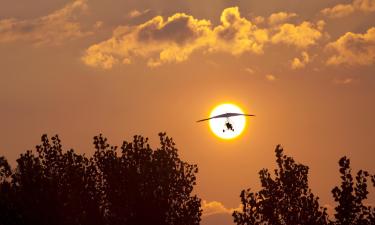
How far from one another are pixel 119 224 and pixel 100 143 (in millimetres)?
6987

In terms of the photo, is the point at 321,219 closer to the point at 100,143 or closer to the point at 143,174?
the point at 143,174

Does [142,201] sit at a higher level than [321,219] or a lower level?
higher

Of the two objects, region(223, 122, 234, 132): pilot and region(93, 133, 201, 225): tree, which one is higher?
region(223, 122, 234, 132): pilot

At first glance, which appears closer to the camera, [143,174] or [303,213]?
[303,213]

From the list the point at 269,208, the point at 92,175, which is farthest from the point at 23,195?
the point at 269,208

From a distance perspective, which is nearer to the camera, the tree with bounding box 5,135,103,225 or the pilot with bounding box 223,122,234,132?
the tree with bounding box 5,135,103,225

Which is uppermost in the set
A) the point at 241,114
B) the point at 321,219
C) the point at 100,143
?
the point at 241,114

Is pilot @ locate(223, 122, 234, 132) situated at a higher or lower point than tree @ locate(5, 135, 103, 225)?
higher

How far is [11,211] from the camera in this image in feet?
188

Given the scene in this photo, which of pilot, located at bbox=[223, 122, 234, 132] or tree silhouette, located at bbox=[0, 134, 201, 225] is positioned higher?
pilot, located at bbox=[223, 122, 234, 132]

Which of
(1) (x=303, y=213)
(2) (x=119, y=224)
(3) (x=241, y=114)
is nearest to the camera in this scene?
(1) (x=303, y=213)

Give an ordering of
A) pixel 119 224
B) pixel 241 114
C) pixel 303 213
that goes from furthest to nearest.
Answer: pixel 241 114
pixel 119 224
pixel 303 213

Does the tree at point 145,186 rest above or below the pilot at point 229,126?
below

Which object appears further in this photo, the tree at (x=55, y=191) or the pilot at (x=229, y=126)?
the pilot at (x=229, y=126)
